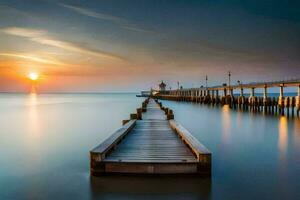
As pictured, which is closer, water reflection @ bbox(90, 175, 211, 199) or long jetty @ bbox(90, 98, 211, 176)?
water reflection @ bbox(90, 175, 211, 199)

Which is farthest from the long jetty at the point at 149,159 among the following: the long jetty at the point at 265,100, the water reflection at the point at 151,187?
the long jetty at the point at 265,100

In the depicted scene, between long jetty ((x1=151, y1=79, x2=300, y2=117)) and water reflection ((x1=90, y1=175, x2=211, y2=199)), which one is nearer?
water reflection ((x1=90, y1=175, x2=211, y2=199))

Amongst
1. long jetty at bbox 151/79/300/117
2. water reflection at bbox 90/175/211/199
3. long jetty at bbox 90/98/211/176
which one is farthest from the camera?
long jetty at bbox 151/79/300/117

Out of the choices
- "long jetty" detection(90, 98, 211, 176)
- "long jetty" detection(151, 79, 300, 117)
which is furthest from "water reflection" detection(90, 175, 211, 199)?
"long jetty" detection(151, 79, 300, 117)

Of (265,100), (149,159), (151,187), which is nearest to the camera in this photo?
(151,187)

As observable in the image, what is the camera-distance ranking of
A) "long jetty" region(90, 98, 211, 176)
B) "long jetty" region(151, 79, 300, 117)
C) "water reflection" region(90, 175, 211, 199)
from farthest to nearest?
"long jetty" region(151, 79, 300, 117)
"long jetty" region(90, 98, 211, 176)
"water reflection" region(90, 175, 211, 199)

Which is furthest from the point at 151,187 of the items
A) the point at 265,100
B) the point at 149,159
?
the point at 265,100

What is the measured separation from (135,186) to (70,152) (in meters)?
6.62

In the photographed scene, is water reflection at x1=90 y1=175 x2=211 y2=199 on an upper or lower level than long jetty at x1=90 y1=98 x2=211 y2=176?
lower

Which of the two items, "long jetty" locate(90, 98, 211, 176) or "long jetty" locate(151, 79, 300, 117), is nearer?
"long jetty" locate(90, 98, 211, 176)

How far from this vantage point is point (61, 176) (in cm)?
895

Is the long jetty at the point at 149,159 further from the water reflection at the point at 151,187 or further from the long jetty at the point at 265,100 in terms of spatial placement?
the long jetty at the point at 265,100

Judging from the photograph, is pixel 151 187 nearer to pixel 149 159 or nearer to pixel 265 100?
pixel 149 159

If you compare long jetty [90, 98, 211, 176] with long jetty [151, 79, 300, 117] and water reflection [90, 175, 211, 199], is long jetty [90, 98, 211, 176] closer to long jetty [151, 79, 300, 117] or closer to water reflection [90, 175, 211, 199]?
water reflection [90, 175, 211, 199]
